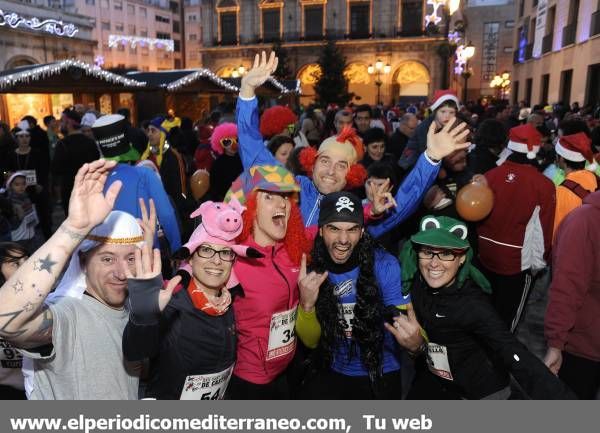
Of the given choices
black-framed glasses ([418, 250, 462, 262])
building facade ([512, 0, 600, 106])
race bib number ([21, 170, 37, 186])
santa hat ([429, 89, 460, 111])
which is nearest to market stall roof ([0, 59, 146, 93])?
race bib number ([21, 170, 37, 186])

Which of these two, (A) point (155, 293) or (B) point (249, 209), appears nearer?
Answer: (A) point (155, 293)

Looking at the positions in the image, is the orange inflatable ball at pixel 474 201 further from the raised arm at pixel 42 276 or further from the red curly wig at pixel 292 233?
the raised arm at pixel 42 276

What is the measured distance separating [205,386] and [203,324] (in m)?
0.32

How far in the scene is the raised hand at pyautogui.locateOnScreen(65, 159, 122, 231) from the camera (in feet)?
5.53

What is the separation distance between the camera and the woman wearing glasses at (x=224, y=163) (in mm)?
5422

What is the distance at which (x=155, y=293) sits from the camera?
1.77 m

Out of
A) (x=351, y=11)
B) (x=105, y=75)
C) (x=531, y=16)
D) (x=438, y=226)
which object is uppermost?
(x=351, y=11)

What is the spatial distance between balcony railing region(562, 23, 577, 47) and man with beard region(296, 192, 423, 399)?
65.9 ft

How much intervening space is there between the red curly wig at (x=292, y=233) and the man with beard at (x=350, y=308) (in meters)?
0.11

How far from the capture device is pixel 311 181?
143 inches

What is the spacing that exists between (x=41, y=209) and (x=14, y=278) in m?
5.78

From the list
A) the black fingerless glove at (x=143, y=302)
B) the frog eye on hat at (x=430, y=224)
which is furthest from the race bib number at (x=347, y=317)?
the black fingerless glove at (x=143, y=302)

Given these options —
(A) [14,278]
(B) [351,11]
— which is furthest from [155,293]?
(B) [351,11]

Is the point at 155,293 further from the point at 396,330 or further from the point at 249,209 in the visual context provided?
the point at 396,330
